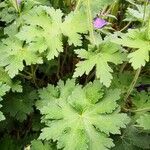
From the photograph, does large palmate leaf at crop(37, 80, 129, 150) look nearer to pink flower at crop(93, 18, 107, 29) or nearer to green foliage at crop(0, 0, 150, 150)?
green foliage at crop(0, 0, 150, 150)

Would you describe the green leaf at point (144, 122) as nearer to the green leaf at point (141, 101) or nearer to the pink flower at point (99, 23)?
the green leaf at point (141, 101)

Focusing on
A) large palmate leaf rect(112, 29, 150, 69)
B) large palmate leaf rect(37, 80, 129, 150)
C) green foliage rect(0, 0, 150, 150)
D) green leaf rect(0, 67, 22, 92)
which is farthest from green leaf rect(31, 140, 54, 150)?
large palmate leaf rect(112, 29, 150, 69)

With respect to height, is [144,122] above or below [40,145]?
above

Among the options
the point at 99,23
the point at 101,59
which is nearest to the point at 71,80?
the point at 101,59

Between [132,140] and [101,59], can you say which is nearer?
[101,59]

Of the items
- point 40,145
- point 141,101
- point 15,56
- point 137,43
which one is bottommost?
point 40,145

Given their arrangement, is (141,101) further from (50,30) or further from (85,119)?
(50,30)
